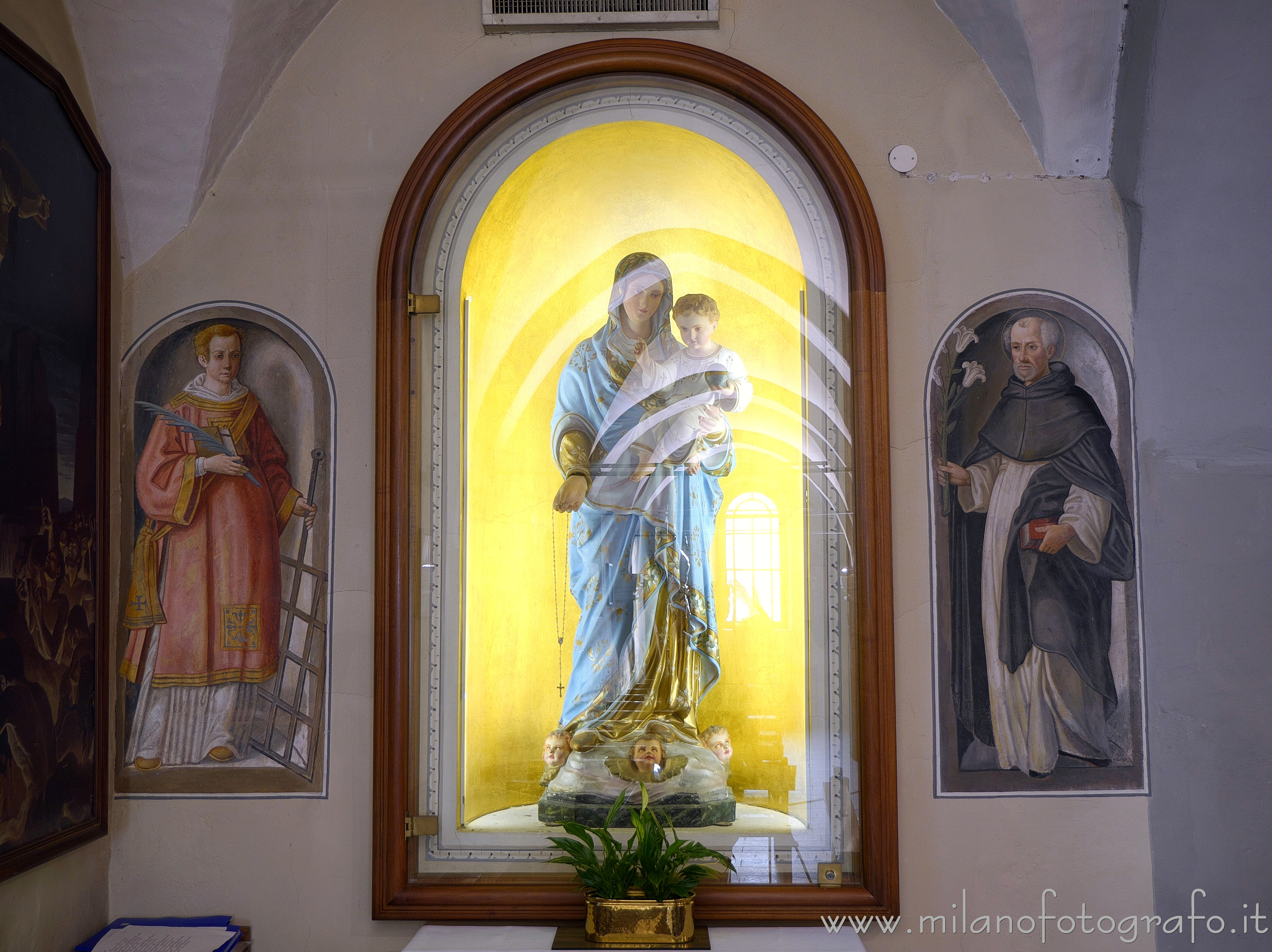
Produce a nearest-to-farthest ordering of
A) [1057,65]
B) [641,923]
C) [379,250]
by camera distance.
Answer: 1. [641,923]
2. [1057,65]
3. [379,250]

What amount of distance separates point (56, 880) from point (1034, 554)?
9.09 feet

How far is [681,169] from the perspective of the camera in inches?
130

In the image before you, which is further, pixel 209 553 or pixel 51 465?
pixel 209 553

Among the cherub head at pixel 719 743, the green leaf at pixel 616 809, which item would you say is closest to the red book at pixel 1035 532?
the cherub head at pixel 719 743

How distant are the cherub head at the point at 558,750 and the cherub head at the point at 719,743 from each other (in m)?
0.40

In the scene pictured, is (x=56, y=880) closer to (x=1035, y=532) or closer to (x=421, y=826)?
(x=421, y=826)

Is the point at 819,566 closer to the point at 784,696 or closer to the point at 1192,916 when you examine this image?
the point at 784,696

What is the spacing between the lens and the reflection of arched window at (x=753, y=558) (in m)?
3.10

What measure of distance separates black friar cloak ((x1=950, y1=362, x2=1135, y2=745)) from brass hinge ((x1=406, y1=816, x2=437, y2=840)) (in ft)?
4.92

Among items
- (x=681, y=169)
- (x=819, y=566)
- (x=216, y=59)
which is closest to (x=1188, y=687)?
(x=819, y=566)

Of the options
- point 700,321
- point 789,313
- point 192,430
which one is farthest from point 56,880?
point 789,313

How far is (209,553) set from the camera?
10.1ft

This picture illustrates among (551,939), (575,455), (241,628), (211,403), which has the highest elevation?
(211,403)

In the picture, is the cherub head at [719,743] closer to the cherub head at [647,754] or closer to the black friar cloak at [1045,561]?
the cherub head at [647,754]
